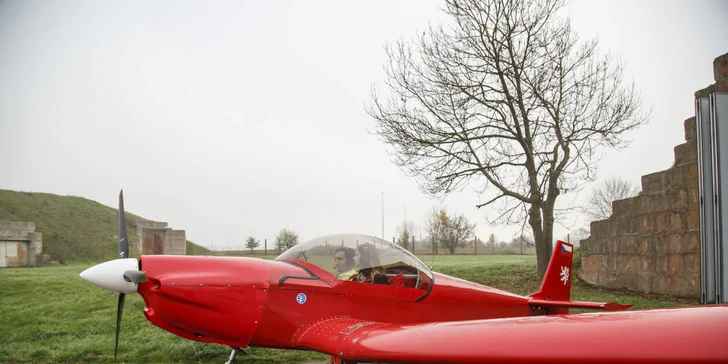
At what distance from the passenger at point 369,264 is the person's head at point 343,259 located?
0.19ft

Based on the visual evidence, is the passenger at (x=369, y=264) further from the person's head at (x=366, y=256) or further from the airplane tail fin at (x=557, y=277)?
the airplane tail fin at (x=557, y=277)

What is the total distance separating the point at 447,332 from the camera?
3.56m

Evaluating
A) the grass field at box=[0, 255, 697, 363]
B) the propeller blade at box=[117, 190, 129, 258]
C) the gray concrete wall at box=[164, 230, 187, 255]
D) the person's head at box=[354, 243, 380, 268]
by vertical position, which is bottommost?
the grass field at box=[0, 255, 697, 363]

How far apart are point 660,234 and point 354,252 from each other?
964cm

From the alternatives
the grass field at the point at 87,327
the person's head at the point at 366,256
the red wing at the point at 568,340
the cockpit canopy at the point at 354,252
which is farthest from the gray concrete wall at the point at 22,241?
the red wing at the point at 568,340

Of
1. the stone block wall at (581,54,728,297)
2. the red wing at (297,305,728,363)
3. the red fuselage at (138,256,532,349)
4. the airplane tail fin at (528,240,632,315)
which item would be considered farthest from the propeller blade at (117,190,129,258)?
the stone block wall at (581,54,728,297)

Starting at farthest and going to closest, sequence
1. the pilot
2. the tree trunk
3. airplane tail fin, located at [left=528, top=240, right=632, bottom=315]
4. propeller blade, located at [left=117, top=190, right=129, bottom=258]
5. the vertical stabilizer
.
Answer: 1. the tree trunk
2. the vertical stabilizer
3. airplane tail fin, located at [left=528, top=240, right=632, bottom=315]
4. propeller blade, located at [left=117, top=190, right=129, bottom=258]
5. the pilot

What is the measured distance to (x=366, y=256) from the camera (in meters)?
5.73

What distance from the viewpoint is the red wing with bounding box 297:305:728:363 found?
246cm

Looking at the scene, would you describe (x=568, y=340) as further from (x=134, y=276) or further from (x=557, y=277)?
(x=557, y=277)

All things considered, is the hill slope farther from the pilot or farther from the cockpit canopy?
the pilot

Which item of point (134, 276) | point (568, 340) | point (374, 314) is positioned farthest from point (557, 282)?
point (134, 276)

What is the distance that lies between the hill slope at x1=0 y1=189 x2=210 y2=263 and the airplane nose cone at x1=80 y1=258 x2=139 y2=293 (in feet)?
80.5

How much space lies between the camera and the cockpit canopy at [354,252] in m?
5.59
